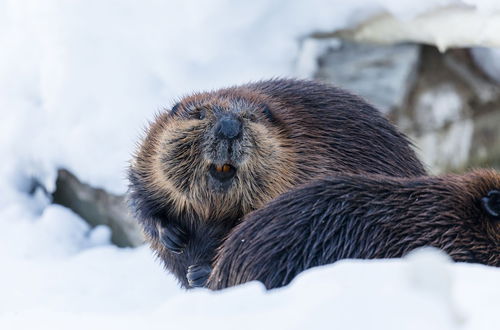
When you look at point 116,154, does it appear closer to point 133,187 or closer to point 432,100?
point 133,187

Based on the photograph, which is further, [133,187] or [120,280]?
[120,280]

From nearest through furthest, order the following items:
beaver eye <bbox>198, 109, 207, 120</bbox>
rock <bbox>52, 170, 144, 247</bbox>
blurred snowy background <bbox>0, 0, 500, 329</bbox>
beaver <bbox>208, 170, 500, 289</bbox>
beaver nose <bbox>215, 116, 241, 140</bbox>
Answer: beaver <bbox>208, 170, 500, 289</bbox>, beaver nose <bbox>215, 116, 241, 140</bbox>, beaver eye <bbox>198, 109, 207, 120</bbox>, blurred snowy background <bbox>0, 0, 500, 329</bbox>, rock <bbox>52, 170, 144, 247</bbox>

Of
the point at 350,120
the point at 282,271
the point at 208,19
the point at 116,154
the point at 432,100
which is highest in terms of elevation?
the point at 208,19

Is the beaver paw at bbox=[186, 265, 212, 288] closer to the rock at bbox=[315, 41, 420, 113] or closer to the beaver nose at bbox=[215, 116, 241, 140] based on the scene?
the beaver nose at bbox=[215, 116, 241, 140]

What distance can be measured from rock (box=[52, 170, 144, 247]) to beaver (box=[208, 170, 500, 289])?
1.80 meters

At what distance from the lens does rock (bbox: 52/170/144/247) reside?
407 centimetres

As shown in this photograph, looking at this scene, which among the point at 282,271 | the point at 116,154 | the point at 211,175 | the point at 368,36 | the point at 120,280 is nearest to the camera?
the point at 282,271

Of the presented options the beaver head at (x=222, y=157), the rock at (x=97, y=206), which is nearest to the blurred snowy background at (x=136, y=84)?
the rock at (x=97, y=206)

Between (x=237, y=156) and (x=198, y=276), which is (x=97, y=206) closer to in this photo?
(x=198, y=276)

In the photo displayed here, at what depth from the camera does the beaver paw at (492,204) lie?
229cm

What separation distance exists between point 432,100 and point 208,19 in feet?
3.79

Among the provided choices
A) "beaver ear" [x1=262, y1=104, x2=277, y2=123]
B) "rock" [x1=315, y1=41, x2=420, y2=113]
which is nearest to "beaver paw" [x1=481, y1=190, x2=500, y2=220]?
"beaver ear" [x1=262, y1=104, x2=277, y2=123]

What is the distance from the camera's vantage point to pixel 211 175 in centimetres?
280

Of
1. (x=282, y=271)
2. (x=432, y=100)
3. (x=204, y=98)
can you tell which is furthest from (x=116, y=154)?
(x=282, y=271)
